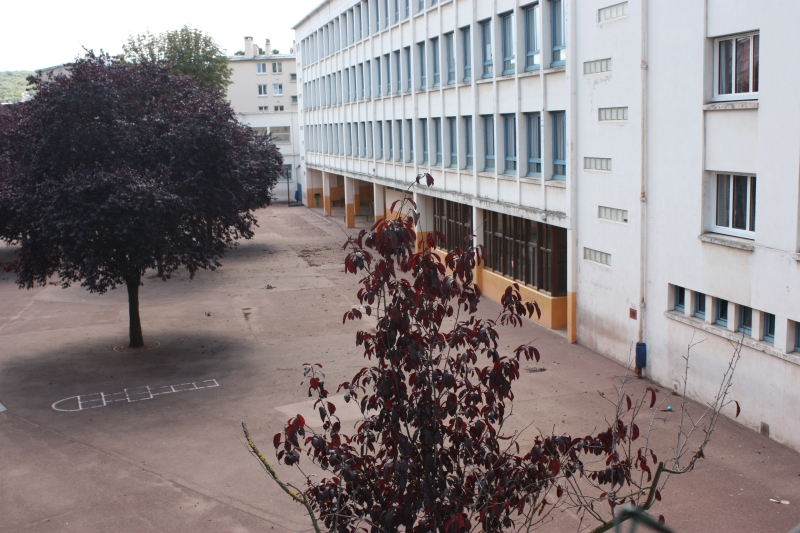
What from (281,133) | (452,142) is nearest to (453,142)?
(452,142)

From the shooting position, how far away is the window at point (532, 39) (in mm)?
22047

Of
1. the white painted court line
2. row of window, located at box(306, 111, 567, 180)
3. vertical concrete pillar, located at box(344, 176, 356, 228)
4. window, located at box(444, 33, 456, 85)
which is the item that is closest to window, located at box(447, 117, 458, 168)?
row of window, located at box(306, 111, 567, 180)

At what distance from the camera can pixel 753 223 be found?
14578 millimetres

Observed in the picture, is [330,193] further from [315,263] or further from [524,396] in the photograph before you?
[524,396]

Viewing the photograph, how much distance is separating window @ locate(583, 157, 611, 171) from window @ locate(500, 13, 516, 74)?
514cm

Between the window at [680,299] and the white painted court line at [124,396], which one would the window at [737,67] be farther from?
the white painted court line at [124,396]

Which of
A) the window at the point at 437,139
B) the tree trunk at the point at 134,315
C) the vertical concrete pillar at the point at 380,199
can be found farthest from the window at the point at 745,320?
the vertical concrete pillar at the point at 380,199

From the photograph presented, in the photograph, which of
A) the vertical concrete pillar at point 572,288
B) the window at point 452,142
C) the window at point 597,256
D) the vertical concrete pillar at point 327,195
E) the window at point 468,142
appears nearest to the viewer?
the window at point 597,256

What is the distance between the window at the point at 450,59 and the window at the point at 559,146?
25.0ft

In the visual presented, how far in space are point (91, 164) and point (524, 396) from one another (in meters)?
11.3

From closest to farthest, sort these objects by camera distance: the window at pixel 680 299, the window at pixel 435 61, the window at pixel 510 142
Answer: the window at pixel 680 299
the window at pixel 510 142
the window at pixel 435 61

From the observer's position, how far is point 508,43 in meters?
24.0

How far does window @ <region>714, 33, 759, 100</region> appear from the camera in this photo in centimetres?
1429

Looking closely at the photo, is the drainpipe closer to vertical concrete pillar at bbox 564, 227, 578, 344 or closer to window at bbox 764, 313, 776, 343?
vertical concrete pillar at bbox 564, 227, 578, 344
